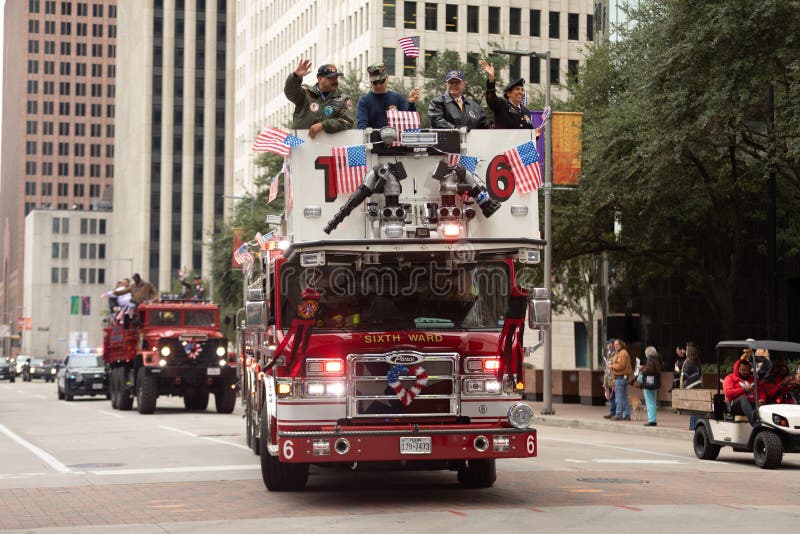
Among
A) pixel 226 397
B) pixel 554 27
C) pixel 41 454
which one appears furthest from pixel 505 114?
pixel 554 27

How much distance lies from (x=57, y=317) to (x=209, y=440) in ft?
565

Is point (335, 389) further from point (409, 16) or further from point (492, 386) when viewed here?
point (409, 16)

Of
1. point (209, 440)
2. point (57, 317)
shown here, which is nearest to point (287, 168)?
point (209, 440)

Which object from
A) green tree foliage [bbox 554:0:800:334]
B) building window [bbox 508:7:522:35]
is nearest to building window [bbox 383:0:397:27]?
building window [bbox 508:7:522:35]

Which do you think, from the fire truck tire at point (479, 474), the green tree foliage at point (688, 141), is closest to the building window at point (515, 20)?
the green tree foliage at point (688, 141)

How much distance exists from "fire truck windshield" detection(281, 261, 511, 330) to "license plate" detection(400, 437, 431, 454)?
1.14 meters

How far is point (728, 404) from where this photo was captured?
2112 cm

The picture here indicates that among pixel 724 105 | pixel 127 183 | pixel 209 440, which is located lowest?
pixel 209 440

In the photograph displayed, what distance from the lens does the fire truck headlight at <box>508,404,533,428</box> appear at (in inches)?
562

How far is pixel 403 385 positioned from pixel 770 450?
784 centimetres

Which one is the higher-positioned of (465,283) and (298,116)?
(298,116)

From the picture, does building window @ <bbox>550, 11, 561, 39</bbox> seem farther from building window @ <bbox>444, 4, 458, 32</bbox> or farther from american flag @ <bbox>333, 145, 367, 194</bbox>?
american flag @ <bbox>333, 145, 367, 194</bbox>

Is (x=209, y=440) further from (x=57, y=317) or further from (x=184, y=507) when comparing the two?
(x=57, y=317)

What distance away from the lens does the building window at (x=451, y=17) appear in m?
86.3
